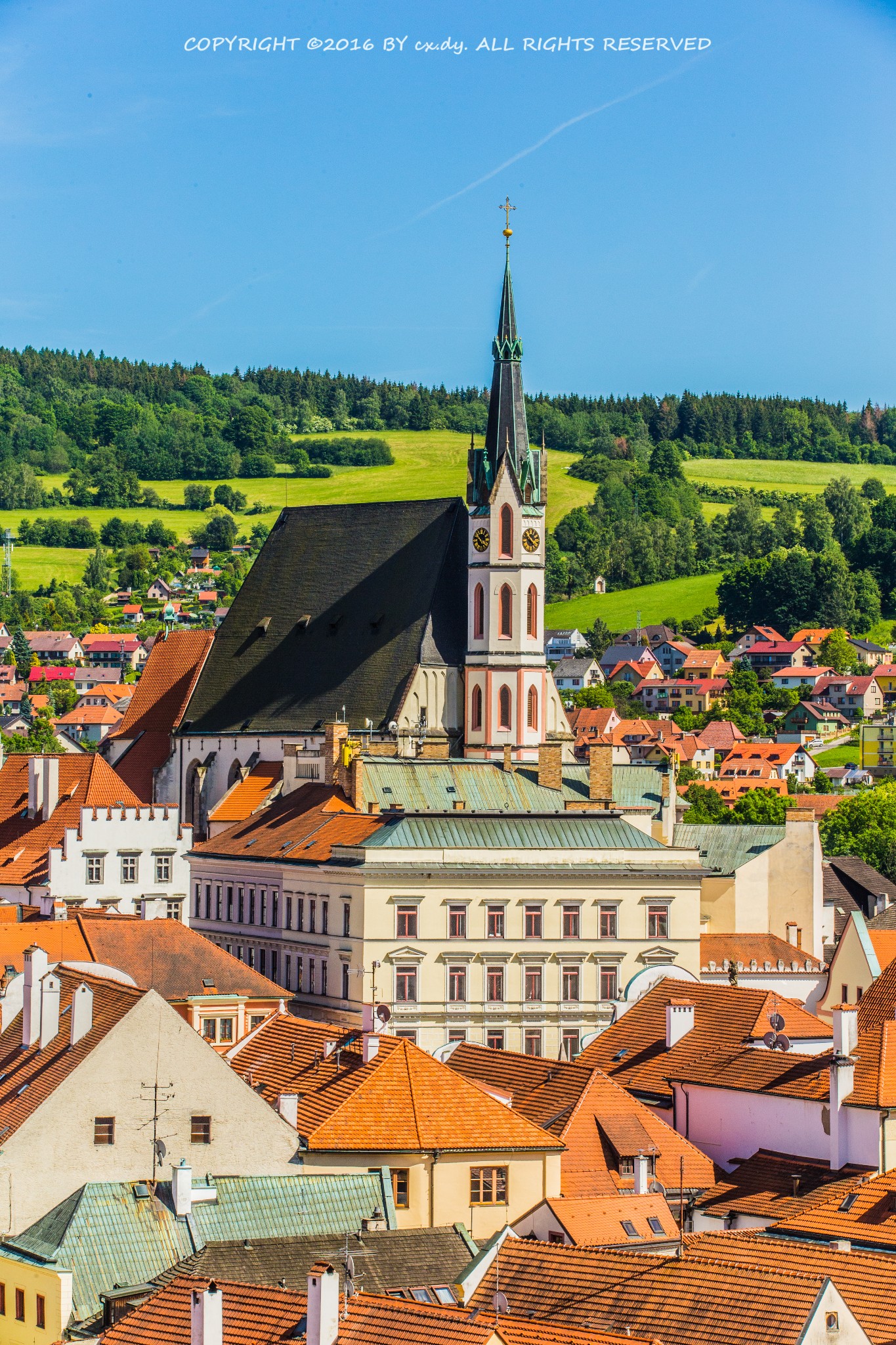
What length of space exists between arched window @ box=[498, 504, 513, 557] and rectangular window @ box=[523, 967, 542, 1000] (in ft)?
92.2

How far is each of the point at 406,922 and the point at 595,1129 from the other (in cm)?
2413

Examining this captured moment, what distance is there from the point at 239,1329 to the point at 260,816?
63933mm

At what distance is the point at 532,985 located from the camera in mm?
84438

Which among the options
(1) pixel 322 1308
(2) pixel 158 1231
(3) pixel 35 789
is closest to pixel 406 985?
(3) pixel 35 789

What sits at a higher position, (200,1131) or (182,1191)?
(200,1131)

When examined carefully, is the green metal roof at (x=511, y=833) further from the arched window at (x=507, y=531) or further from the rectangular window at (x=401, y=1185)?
the rectangular window at (x=401, y=1185)

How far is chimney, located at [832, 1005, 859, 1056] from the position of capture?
6241cm

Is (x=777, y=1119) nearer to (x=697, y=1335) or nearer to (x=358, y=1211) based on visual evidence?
(x=358, y=1211)

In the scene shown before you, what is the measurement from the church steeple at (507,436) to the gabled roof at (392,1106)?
51998 millimetres

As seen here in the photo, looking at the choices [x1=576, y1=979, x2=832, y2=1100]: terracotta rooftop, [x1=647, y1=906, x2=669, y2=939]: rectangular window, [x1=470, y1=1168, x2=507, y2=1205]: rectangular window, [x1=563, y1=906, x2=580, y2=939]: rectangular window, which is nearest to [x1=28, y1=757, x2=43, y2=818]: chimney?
[x1=563, y1=906, x2=580, y2=939]: rectangular window

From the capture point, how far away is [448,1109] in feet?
180

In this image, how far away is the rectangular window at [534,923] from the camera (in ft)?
279

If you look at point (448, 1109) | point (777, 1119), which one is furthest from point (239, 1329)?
point (777, 1119)

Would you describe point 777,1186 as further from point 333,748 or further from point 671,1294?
point 333,748
